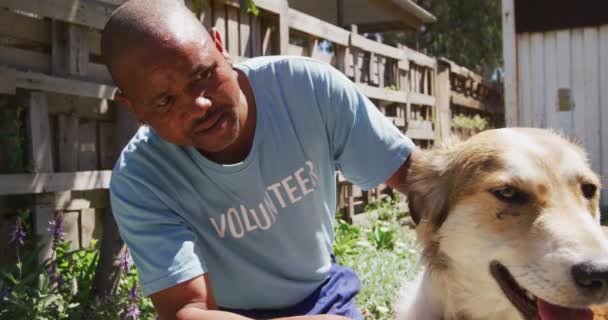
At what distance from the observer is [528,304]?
2.14 meters

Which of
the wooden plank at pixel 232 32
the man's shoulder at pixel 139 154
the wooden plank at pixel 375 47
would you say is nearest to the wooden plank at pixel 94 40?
the wooden plank at pixel 232 32

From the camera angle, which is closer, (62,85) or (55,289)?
(55,289)

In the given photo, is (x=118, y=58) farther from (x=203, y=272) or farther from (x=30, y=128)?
(x=30, y=128)

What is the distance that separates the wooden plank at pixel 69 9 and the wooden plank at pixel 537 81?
6.48 metres

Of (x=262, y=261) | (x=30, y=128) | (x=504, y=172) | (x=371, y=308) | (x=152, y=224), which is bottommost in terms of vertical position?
(x=371, y=308)

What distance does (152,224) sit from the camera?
2312mm

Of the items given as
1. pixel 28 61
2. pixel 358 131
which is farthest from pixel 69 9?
pixel 358 131

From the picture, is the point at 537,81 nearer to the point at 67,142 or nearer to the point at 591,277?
the point at 67,142

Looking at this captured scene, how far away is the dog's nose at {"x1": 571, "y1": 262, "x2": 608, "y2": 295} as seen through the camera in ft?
6.13

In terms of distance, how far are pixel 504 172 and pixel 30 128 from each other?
2.74 metres

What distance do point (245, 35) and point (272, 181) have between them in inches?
127

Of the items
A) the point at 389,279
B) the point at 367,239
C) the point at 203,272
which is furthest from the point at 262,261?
the point at 367,239

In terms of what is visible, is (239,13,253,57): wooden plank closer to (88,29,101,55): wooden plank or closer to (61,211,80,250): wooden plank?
(88,29,101,55): wooden plank

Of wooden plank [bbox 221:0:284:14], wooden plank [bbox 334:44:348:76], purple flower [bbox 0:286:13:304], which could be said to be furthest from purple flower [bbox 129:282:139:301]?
wooden plank [bbox 334:44:348:76]
